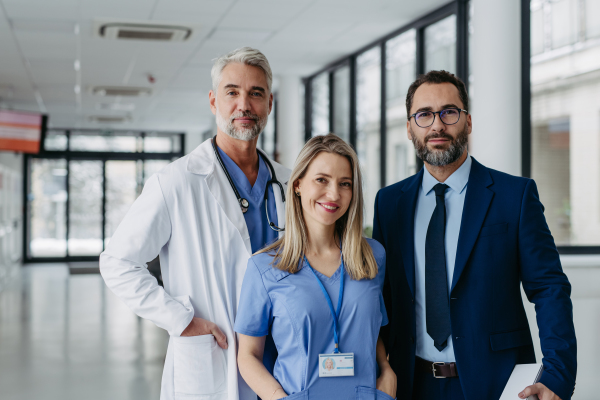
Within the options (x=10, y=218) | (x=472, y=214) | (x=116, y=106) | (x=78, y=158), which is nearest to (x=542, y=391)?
(x=472, y=214)

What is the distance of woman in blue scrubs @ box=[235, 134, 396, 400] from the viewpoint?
156 cm

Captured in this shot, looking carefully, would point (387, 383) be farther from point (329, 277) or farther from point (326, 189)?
point (326, 189)

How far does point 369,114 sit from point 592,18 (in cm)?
289

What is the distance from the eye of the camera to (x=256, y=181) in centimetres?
203

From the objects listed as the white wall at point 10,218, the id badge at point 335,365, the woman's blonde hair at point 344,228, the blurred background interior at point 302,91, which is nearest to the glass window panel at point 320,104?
the blurred background interior at point 302,91

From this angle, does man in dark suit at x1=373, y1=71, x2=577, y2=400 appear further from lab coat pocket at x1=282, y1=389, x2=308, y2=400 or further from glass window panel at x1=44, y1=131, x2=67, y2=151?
glass window panel at x1=44, y1=131, x2=67, y2=151

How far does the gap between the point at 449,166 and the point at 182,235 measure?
0.89 m

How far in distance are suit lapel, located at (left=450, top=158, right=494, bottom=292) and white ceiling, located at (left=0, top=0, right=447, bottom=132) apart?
324cm

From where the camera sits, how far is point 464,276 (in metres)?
1.75

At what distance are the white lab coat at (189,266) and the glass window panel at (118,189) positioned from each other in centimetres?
1234

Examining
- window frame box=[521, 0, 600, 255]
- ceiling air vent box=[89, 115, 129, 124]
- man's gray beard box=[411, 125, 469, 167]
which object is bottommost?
man's gray beard box=[411, 125, 469, 167]

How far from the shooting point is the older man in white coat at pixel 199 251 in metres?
1.80

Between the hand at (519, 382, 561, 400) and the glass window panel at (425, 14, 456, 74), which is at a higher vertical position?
the glass window panel at (425, 14, 456, 74)

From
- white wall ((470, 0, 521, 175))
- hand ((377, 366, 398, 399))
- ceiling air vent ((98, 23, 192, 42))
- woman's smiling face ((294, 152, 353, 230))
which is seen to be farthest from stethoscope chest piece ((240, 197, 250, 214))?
ceiling air vent ((98, 23, 192, 42))
